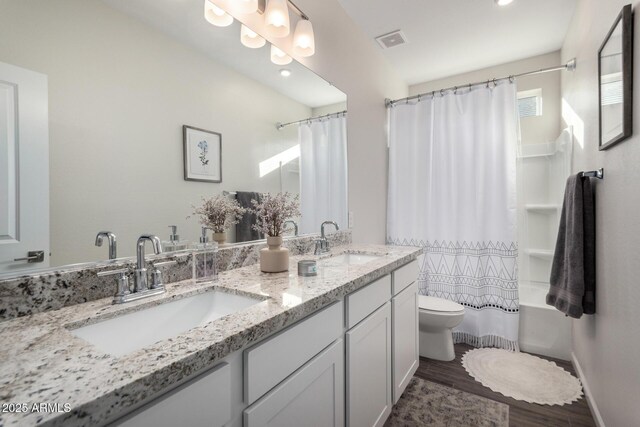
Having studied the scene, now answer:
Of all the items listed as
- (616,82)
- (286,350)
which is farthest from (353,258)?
(616,82)

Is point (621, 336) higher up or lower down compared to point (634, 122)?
lower down

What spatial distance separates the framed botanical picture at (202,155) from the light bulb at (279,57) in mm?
595

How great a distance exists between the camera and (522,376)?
2.02 meters

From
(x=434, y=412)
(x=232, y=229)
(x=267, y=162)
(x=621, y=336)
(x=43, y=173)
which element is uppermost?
(x=267, y=162)

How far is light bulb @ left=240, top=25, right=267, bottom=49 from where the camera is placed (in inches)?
55.1

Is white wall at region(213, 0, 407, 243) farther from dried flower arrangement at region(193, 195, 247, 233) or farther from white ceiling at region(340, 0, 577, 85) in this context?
dried flower arrangement at region(193, 195, 247, 233)

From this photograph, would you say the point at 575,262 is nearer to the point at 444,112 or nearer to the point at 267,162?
the point at 444,112

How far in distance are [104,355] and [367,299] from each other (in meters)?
0.96

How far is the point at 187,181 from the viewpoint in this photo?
1188 millimetres

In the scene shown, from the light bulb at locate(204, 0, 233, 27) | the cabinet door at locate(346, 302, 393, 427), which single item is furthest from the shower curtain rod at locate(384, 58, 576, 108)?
the cabinet door at locate(346, 302, 393, 427)

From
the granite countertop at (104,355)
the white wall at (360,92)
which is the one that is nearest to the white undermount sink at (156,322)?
the granite countertop at (104,355)

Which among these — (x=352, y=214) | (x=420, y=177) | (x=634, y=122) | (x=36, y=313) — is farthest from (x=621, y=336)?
(x=36, y=313)

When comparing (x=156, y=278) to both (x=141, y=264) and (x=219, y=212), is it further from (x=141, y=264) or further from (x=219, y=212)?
(x=219, y=212)

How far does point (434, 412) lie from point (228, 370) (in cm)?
153
